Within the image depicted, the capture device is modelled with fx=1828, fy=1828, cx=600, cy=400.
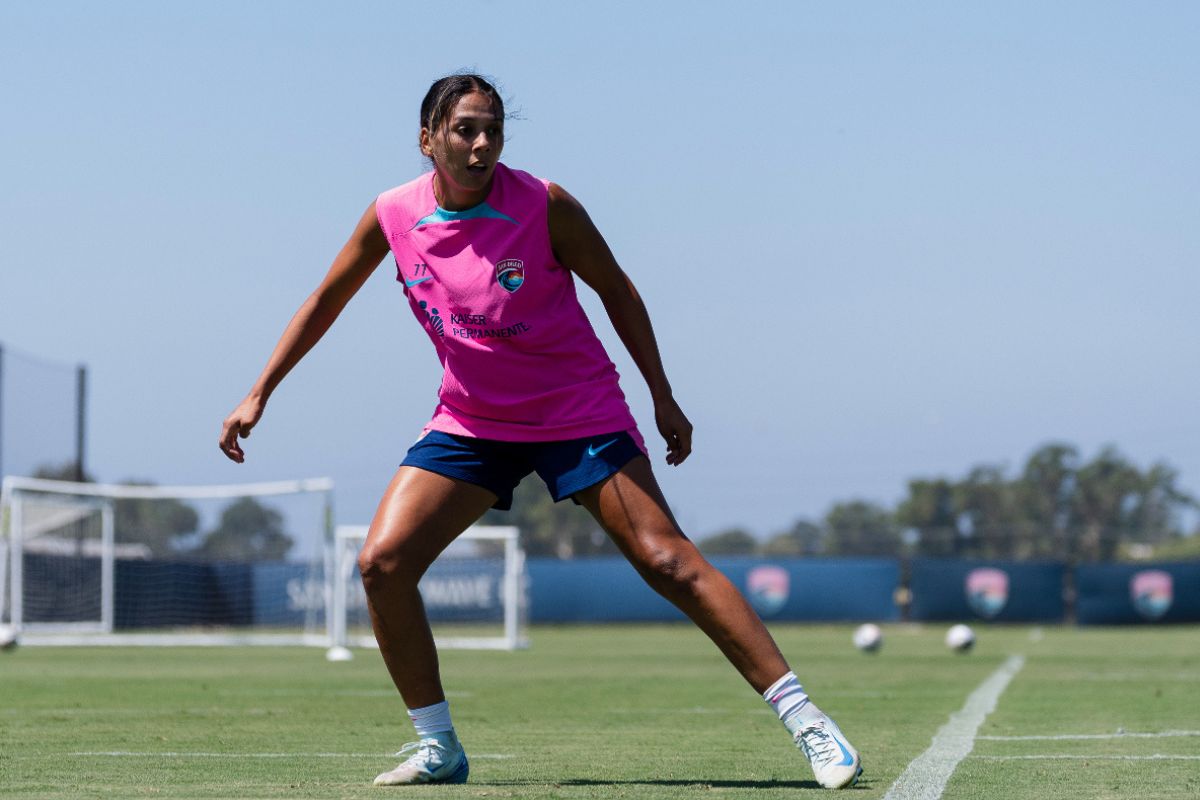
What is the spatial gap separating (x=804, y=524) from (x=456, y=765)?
123382 mm

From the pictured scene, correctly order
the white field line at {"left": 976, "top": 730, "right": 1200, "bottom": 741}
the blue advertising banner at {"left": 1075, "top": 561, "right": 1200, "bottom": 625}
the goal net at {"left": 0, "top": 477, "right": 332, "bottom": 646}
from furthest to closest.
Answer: the blue advertising banner at {"left": 1075, "top": 561, "right": 1200, "bottom": 625} → the goal net at {"left": 0, "top": 477, "right": 332, "bottom": 646} → the white field line at {"left": 976, "top": 730, "right": 1200, "bottom": 741}

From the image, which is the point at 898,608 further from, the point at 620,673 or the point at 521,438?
the point at 521,438

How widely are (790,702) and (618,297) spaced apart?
1.30 meters

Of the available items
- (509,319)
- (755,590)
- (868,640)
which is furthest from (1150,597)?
(509,319)

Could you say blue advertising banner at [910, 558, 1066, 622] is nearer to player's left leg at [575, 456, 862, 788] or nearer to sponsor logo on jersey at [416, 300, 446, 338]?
player's left leg at [575, 456, 862, 788]

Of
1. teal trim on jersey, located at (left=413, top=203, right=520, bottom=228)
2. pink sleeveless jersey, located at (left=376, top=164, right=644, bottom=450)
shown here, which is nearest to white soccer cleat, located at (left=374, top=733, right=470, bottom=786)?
pink sleeveless jersey, located at (left=376, top=164, right=644, bottom=450)

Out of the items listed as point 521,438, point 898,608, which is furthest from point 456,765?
point 898,608

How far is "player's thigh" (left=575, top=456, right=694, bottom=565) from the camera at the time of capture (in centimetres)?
538

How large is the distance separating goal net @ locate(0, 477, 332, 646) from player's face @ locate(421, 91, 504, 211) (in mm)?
17681

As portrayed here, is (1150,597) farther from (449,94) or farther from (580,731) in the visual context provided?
(449,94)

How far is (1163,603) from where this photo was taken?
42625 mm

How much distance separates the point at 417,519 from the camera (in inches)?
217

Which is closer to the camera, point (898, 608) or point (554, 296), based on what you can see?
point (554, 296)

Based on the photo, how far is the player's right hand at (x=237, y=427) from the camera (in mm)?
5684
